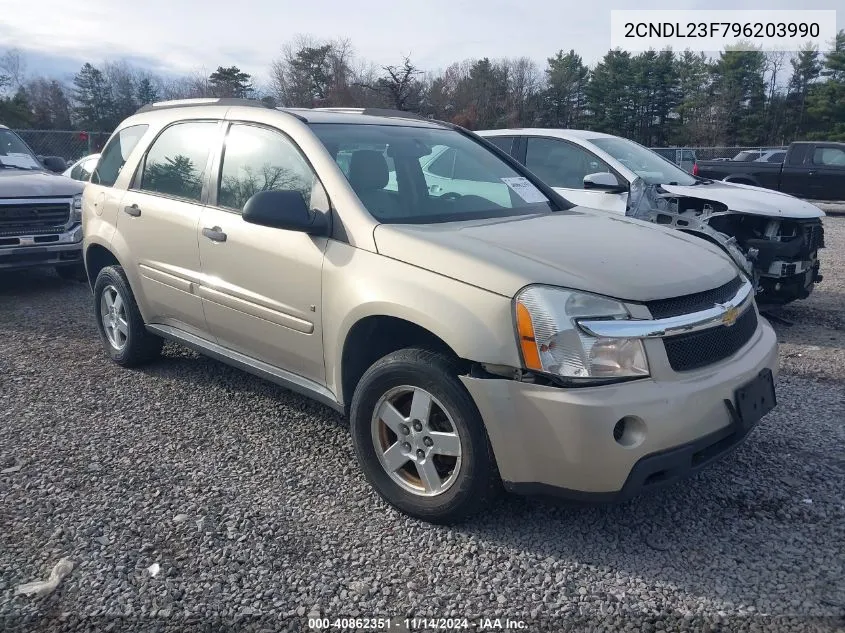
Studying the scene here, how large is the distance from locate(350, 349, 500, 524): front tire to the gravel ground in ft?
0.49

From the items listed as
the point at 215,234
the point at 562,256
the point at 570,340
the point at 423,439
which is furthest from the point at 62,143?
the point at 570,340

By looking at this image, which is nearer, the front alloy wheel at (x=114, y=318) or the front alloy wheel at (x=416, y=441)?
the front alloy wheel at (x=416, y=441)

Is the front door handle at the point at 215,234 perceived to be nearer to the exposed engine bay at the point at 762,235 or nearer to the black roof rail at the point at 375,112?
the black roof rail at the point at 375,112

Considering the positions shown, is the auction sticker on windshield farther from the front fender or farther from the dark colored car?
the dark colored car

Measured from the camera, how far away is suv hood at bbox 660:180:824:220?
6.22 m

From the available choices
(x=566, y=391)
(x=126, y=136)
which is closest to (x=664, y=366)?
(x=566, y=391)

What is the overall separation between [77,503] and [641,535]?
2.58 meters

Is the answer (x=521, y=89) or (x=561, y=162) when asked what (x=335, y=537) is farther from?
(x=521, y=89)

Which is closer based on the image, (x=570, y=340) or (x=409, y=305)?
(x=570, y=340)

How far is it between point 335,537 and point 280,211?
1.50m

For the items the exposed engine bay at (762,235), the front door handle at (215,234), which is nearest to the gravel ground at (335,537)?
the front door handle at (215,234)

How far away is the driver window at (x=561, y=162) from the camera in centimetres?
682

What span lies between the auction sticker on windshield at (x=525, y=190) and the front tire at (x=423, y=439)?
61.1 inches

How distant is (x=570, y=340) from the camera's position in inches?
102
